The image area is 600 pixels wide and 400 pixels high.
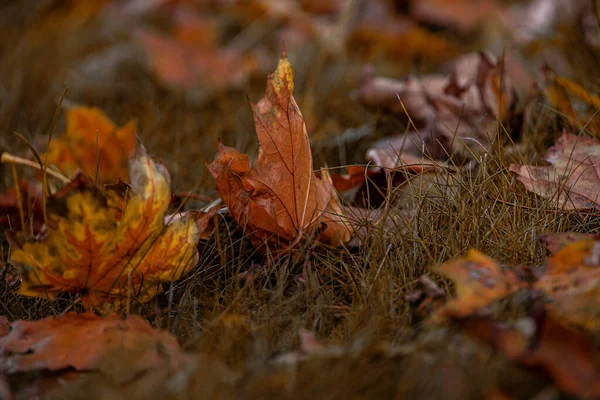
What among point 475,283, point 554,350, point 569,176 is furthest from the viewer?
point 569,176

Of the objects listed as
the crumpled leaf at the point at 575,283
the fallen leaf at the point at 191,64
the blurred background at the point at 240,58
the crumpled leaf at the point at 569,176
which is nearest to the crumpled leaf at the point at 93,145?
the blurred background at the point at 240,58

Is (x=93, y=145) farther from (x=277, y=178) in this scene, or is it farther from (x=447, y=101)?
(x=447, y=101)

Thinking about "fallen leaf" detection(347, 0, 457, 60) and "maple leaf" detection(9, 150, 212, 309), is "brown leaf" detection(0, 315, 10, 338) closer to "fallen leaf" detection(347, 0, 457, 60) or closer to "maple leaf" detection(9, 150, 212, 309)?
"maple leaf" detection(9, 150, 212, 309)

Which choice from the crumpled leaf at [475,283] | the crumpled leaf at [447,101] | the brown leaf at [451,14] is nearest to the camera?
the crumpled leaf at [475,283]

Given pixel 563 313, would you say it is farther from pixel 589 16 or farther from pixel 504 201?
pixel 589 16

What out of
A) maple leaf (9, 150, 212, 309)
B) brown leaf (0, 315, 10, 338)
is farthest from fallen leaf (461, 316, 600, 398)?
brown leaf (0, 315, 10, 338)

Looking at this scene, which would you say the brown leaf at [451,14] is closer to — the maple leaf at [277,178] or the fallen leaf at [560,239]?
the maple leaf at [277,178]

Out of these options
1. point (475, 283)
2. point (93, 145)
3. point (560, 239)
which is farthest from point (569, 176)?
point (93, 145)
